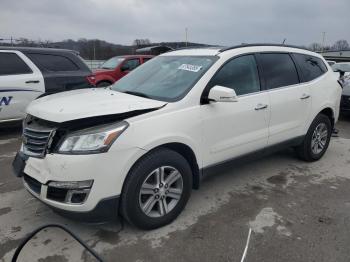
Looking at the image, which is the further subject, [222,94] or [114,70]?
[114,70]

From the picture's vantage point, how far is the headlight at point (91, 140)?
2.86 metres

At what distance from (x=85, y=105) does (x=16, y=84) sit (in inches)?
158

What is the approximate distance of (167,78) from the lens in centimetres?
393

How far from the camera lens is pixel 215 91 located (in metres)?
3.44

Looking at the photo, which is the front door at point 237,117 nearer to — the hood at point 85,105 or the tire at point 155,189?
the tire at point 155,189

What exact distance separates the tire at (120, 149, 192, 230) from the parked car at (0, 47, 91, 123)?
4.31 m

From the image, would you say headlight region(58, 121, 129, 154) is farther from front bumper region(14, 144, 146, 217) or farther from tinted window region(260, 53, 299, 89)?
tinted window region(260, 53, 299, 89)

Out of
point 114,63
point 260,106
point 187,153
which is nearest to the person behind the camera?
point 187,153

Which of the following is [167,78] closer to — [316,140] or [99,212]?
[99,212]

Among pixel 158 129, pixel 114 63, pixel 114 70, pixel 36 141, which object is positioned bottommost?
pixel 36 141

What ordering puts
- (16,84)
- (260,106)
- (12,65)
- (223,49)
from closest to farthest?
1. (223,49)
2. (260,106)
3. (16,84)
4. (12,65)

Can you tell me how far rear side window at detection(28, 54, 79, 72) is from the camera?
22.8 feet

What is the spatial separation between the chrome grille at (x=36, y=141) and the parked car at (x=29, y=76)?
3.56 meters

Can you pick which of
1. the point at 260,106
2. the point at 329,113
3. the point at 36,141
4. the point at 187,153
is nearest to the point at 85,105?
the point at 36,141
